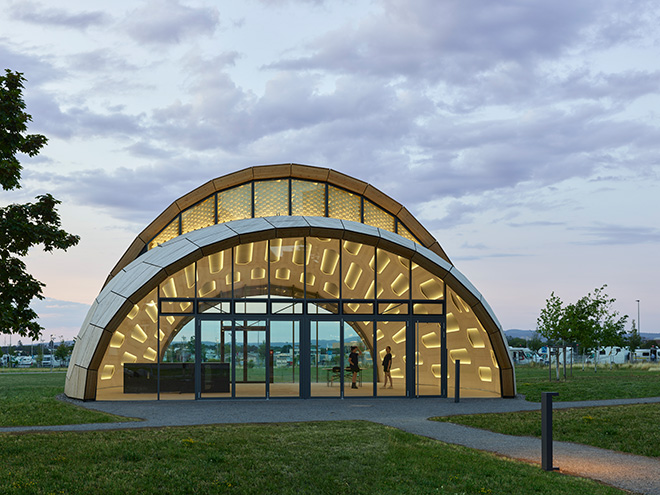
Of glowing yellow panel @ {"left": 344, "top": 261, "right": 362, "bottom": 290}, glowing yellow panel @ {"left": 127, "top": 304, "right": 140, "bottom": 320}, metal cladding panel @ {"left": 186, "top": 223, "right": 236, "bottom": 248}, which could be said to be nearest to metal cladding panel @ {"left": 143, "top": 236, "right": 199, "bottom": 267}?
metal cladding panel @ {"left": 186, "top": 223, "right": 236, "bottom": 248}

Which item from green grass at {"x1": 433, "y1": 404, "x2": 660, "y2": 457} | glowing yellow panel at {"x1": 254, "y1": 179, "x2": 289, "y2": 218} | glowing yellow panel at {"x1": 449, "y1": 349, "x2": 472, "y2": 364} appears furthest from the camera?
glowing yellow panel at {"x1": 254, "y1": 179, "x2": 289, "y2": 218}

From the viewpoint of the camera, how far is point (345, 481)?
930 centimetres

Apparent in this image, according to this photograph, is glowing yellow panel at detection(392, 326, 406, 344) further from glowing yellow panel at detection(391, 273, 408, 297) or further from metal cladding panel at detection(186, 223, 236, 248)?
metal cladding panel at detection(186, 223, 236, 248)

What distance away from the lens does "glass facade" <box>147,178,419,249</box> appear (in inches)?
975

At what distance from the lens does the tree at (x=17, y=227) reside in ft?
36.9

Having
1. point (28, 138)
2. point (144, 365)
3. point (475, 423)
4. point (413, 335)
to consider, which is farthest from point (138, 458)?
point (413, 335)

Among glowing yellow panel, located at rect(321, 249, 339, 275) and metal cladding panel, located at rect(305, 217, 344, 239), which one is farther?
glowing yellow panel, located at rect(321, 249, 339, 275)

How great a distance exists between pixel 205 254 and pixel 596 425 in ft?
38.8

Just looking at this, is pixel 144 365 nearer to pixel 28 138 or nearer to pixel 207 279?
pixel 207 279

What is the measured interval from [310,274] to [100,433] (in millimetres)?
10056

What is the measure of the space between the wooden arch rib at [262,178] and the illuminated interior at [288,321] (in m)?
3.00

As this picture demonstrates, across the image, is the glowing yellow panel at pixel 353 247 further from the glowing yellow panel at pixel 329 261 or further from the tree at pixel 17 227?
the tree at pixel 17 227

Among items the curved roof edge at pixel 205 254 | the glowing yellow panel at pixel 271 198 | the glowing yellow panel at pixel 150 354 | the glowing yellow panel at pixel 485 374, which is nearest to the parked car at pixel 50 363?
the glowing yellow panel at pixel 271 198

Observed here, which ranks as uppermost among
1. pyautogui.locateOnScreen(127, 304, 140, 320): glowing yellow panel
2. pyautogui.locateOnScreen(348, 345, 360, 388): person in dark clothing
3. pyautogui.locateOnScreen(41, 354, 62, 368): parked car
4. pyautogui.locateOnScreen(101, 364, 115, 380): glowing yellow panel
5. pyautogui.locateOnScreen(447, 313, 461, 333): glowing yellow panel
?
pyautogui.locateOnScreen(127, 304, 140, 320): glowing yellow panel
